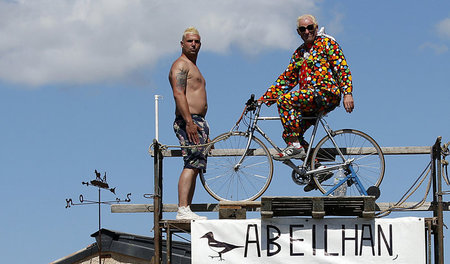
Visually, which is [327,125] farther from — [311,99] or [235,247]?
[235,247]

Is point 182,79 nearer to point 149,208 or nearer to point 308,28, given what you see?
point 149,208

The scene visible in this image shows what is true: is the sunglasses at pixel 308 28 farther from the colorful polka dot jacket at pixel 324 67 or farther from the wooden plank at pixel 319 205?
the wooden plank at pixel 319 205

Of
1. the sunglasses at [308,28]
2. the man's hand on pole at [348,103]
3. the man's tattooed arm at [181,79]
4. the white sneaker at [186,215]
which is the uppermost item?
the sunglasses at [308,28]

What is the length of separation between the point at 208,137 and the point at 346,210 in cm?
246

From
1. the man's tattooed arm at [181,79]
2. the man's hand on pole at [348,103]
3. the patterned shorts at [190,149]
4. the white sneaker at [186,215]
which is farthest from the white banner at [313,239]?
the man's tattooed arm at [181,79]

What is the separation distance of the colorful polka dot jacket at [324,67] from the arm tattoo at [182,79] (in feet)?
6.24

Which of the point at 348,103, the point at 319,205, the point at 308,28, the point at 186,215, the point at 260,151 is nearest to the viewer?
the point at 319,205

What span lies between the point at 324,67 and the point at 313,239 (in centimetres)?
274

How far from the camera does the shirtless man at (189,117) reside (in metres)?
17.8

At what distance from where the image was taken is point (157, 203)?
705 inches

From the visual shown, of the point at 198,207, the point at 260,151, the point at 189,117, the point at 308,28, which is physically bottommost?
the point at 198,207

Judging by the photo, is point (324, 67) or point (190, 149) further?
point (324, 67)

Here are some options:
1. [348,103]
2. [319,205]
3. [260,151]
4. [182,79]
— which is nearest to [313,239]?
[319,205]

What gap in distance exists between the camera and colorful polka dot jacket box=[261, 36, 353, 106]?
18188mm
